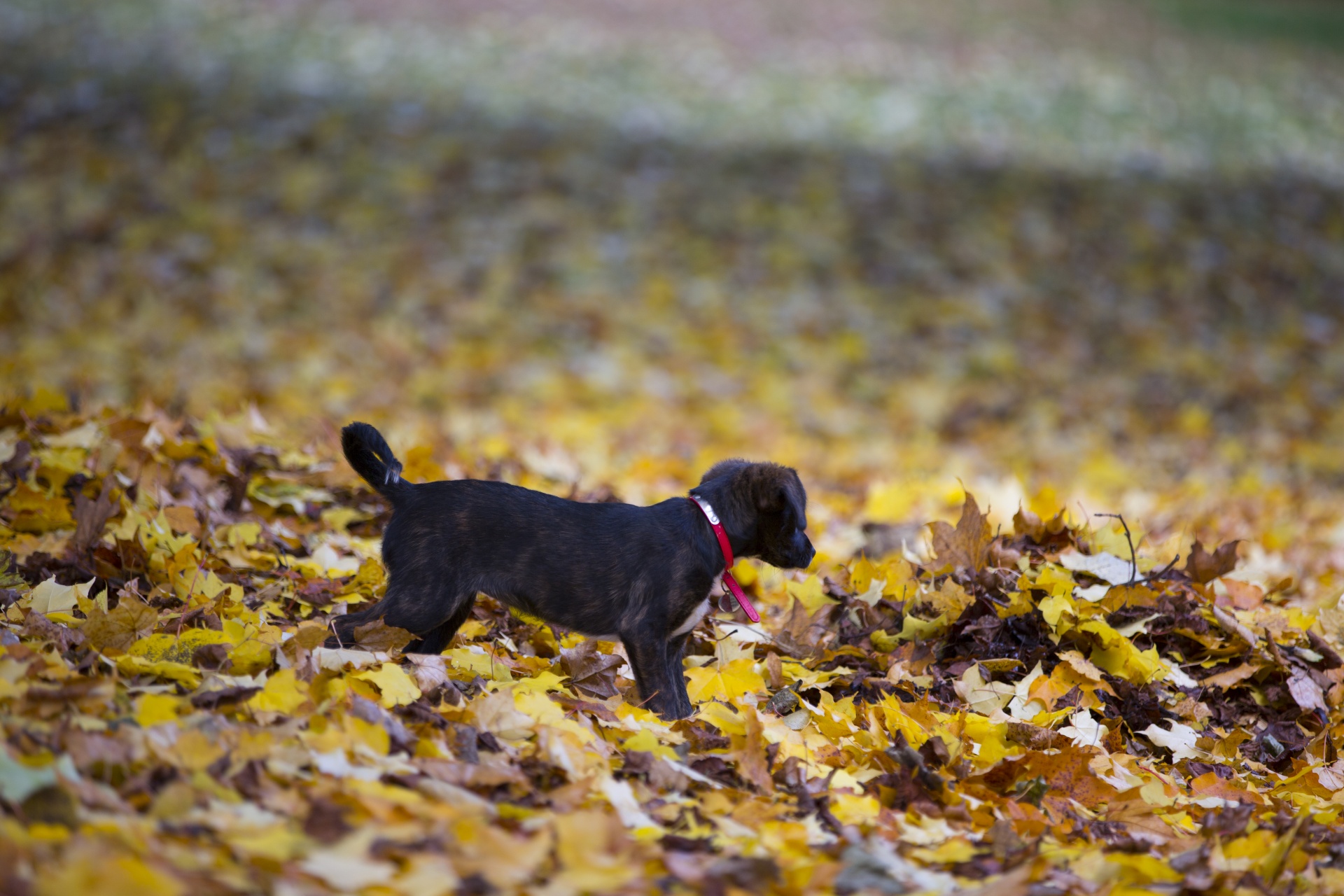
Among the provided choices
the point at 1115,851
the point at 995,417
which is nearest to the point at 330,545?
the point at 1115,851

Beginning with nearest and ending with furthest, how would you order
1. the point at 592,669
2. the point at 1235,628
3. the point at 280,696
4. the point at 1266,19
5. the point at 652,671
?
the point at 280,696 → the point at 652,671 → the point at 592,669 → the point at 1235,628 → the point at 1266,19

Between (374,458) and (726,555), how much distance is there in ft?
3.79

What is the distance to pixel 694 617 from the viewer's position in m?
3.76

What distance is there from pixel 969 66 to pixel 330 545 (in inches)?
586

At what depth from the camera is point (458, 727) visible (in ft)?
10.6

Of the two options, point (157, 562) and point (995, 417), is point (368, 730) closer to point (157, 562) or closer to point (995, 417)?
point (157, 562)

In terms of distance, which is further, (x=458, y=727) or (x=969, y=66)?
(x=969, y=66)

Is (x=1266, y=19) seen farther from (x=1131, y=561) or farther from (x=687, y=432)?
(x=1131, y=561)

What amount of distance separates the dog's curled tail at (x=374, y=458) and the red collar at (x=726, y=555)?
3.13ft

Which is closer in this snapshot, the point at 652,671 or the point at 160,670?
the point at 160,670

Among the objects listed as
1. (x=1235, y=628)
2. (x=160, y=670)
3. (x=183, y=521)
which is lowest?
(x=1235, y=628)

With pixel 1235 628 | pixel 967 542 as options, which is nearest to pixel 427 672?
pixel 967 542

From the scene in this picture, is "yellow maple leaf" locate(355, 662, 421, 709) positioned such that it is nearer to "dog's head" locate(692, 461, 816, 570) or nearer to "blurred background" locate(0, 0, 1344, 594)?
"dog's head" locate(692, 461, 816, 570)

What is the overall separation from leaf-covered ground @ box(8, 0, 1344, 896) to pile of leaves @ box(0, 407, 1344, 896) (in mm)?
16
